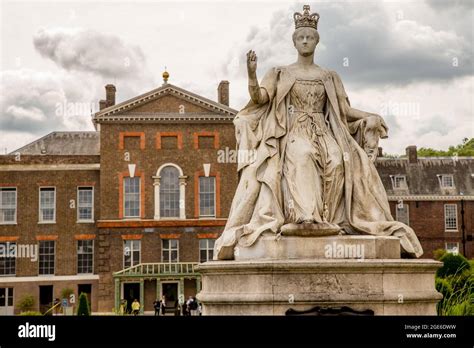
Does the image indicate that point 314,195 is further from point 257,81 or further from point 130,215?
point 130,215

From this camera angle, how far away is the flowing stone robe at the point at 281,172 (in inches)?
382

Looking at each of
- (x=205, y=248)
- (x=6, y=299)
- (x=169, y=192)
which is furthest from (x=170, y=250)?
(x=6, y=299)

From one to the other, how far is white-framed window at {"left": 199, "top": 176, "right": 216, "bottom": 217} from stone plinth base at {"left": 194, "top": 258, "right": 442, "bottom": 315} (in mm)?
41624

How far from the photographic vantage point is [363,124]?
10.5 meters

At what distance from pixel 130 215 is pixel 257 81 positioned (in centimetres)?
A: 4115

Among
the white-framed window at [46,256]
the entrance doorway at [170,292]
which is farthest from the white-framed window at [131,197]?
the entrance doorway at [170,292]

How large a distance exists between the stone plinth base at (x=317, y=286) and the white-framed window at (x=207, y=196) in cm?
4162

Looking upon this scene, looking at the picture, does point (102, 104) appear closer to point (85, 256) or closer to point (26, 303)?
point (85, 256)

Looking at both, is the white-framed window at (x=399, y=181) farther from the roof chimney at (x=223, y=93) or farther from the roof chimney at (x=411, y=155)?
the roof chimney at (x=223, y=93)

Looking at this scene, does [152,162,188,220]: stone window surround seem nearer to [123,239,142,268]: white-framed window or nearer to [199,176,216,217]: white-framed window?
[199,176,216,217]: white-framed window

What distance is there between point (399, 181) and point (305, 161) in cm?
4769
